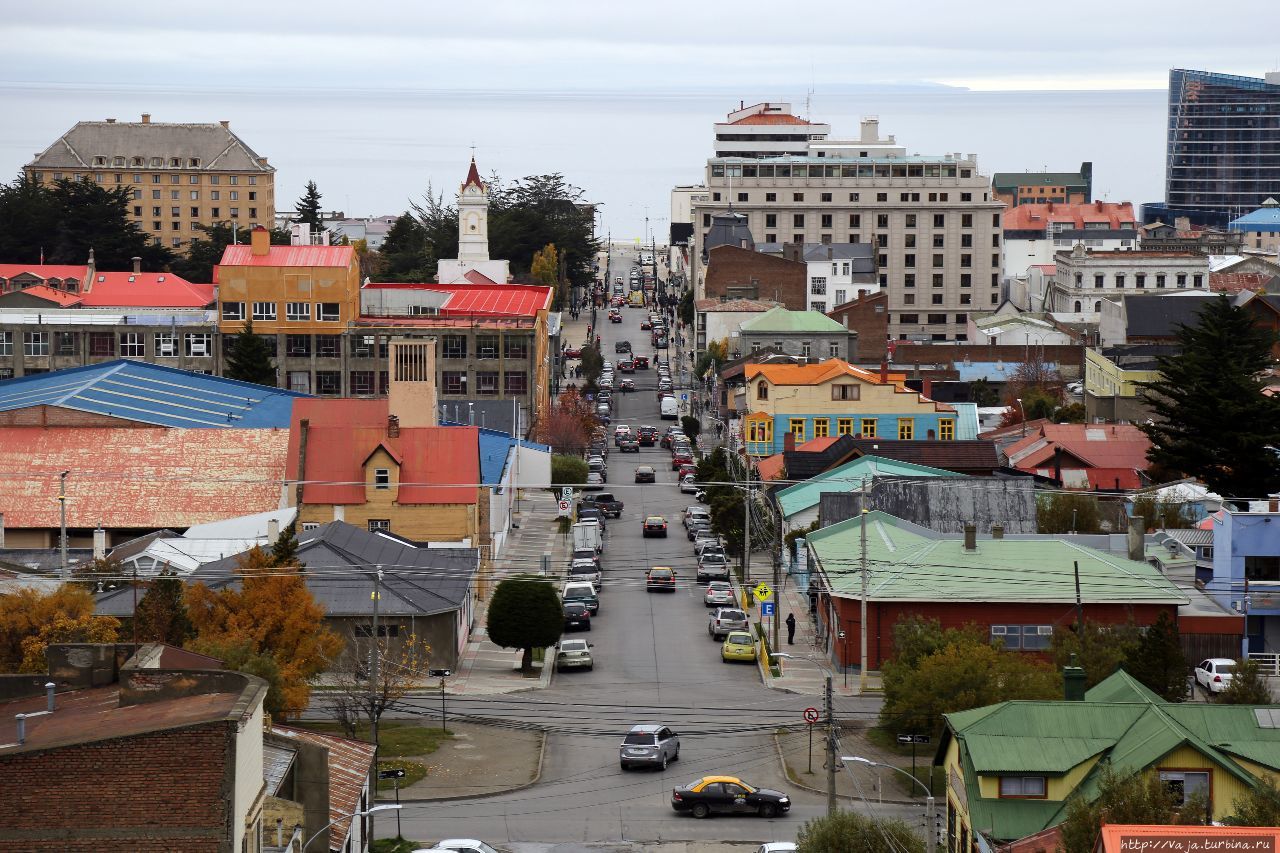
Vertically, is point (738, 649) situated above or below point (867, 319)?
below

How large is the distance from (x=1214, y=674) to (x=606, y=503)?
3720 centimetres

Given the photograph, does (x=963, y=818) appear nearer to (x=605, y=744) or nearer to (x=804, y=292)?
(x=605, y=744)

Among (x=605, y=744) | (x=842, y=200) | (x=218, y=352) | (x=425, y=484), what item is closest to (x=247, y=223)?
(x=842, y=200)

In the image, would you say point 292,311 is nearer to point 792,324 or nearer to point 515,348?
point 515,348

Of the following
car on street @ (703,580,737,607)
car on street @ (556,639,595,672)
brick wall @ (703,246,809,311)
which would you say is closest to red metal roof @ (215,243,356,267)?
brick wall @ (703,246,809,311)

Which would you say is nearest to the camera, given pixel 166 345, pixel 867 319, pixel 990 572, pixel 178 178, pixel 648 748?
pixel 648 748

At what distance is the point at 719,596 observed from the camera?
213 ft

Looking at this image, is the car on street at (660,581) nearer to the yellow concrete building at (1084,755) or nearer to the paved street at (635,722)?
the paved street at (635,722)

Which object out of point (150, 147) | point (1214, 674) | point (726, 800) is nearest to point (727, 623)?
point (1214, 674)

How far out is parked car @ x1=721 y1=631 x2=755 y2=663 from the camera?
190 ft

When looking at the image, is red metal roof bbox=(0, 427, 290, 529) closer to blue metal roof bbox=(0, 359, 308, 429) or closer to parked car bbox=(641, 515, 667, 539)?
blue metal roof bbox=(0, 359, 308, 429)

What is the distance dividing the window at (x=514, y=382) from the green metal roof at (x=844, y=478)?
31474mm

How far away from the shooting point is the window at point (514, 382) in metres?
104

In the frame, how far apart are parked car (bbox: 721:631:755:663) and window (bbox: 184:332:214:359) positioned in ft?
183
